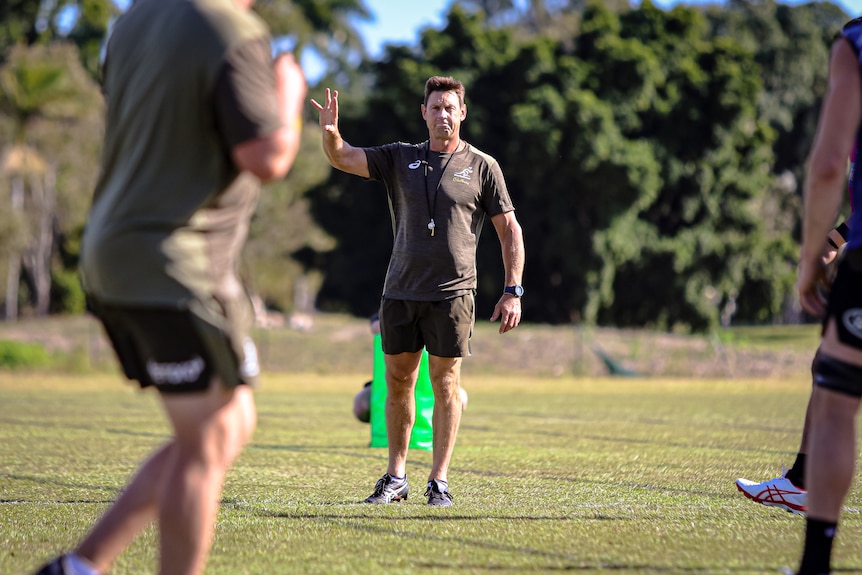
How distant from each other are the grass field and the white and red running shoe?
71 mm

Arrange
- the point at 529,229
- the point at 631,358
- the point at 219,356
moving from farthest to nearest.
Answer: the point at 529,229 → the point at 631,358 → the point at 219,356

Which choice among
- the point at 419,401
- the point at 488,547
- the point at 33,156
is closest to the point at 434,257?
the point at 488,547

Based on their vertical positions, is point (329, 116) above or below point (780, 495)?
above

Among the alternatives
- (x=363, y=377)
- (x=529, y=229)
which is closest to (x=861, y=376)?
(x=363, y=377)

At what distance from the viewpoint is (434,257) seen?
6457mm

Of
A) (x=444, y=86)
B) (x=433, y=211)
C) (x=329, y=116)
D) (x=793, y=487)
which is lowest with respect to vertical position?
(x=793, y=487)

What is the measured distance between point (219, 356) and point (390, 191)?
139 inches

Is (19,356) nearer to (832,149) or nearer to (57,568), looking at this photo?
(57,568)

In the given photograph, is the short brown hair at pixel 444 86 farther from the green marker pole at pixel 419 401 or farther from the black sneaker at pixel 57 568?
the black sneaker at pixel 57 568

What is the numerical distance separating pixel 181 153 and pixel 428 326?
3.27 m

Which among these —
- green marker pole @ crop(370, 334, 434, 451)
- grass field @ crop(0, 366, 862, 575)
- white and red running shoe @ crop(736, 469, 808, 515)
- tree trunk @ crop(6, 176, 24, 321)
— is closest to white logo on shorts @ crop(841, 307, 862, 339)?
grass field @ crop(0, 366, 862, 575)

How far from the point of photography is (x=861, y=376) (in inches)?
147

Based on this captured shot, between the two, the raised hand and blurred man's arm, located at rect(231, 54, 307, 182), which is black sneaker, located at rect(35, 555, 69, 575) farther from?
the raised hand

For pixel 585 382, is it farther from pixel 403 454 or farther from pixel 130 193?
pixel 130 193
